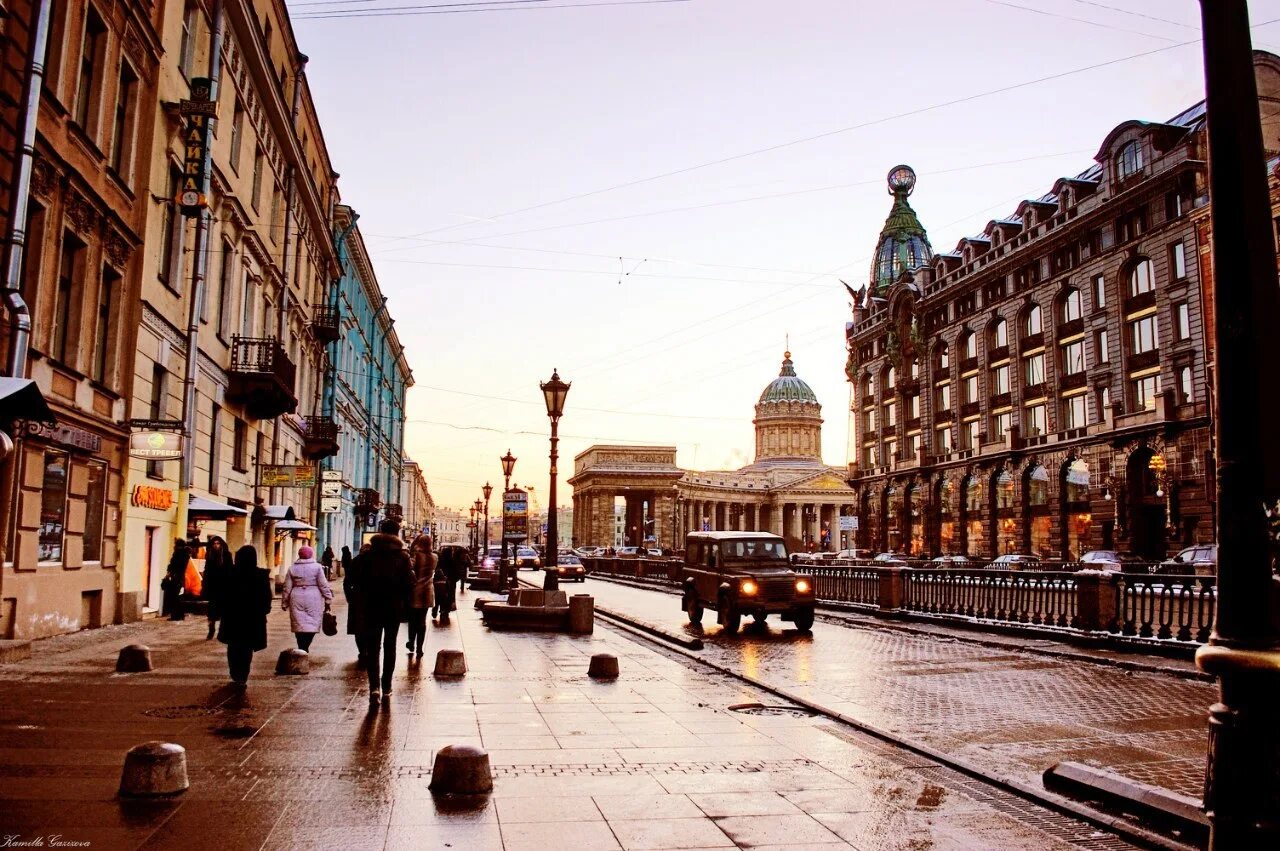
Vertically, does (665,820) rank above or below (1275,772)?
below

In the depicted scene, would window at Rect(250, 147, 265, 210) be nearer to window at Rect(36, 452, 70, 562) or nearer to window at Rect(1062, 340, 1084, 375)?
window at Rect(36, 452, 70, 562)

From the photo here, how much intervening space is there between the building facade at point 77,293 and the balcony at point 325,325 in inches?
733

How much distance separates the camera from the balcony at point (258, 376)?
2534 cm

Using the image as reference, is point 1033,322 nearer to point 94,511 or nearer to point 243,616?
point 94,511

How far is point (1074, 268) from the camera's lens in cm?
5531

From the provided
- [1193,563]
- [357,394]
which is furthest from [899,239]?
[1193,563]

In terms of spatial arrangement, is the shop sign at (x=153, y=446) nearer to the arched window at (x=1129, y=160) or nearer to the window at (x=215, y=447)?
the window at (x=215, y=447)

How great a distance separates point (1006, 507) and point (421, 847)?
196 ft

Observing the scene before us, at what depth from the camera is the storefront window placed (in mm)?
15055

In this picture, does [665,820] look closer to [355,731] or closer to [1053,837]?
[1053,837]

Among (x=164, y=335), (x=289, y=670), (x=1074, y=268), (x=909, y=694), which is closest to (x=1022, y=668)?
(x=909, y=694)

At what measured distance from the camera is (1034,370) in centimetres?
5941

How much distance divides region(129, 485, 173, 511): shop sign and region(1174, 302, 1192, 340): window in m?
43.4

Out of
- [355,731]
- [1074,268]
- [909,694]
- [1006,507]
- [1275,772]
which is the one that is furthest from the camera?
[1006,507]
